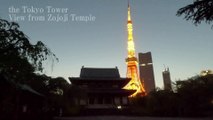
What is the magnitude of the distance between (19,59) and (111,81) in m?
36.8

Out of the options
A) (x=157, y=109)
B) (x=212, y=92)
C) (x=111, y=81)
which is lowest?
(x=157, y=109)

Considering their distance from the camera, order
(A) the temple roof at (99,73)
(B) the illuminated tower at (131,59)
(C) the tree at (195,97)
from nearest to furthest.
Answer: (C) the tree at (195,97) → (A) the temple roof at (99,73) → (B) the illuminated tower at (131,59)

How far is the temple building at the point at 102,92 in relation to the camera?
139ft

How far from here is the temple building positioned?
42.3 metres

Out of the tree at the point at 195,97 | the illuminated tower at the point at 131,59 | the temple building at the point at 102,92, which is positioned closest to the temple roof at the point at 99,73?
the temple building at the point at 102,92

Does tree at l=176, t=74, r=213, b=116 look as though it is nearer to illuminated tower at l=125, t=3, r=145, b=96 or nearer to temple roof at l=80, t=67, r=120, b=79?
temple roof at l=80, t=67, r=120, b=79

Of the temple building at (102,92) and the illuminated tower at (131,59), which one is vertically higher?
the illuminated tower at (131,59)

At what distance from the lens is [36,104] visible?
23.8m

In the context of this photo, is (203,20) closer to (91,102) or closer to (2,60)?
(2,60)

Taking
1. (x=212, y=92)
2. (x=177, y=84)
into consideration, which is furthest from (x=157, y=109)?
(x=212, y=92)

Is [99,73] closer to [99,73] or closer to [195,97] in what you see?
[99,73]

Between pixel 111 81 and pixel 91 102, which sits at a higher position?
pixel 111 81

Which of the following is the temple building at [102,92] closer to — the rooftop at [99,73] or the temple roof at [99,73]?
the temple roof at [99,73]

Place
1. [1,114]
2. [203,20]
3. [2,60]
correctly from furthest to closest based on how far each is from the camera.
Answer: [1,114], [2,60], [203,20]
